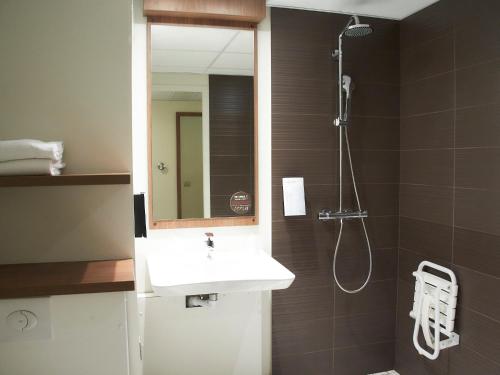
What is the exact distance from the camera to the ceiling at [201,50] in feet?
7.63

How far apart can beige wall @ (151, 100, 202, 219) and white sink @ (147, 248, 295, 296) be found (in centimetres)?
28

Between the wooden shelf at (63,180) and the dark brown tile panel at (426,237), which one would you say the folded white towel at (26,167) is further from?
the dark brown tile panel at (426,237)

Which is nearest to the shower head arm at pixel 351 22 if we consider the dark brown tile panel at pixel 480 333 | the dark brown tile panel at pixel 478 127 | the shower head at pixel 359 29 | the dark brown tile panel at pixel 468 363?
the shower head at pixel 359 29

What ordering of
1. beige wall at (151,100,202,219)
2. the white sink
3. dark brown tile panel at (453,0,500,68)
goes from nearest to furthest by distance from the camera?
the white sink < dark brown tile panel at (453,0,500,68) < beige wall at (151,100,202,219)

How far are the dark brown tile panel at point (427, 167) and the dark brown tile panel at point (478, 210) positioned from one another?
132 mm

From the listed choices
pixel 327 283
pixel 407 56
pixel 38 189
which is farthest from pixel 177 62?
pixel 327 283

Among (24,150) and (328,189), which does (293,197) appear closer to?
(328,189)

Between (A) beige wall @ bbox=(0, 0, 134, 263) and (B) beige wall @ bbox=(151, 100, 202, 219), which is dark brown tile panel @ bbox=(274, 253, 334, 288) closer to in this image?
(B) beige wall @ bbox=(151, 100, 202, 219)

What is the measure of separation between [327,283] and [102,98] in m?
1.90

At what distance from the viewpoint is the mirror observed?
2334 millimetres

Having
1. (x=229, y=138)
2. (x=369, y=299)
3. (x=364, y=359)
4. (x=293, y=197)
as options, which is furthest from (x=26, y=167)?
(x=364, y=359)

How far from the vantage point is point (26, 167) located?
119cm

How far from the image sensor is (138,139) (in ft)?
7.61

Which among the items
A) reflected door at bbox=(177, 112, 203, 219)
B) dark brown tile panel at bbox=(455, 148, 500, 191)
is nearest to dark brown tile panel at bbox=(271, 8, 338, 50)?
reflected door at bbox=(177, 112, 203, 219)
